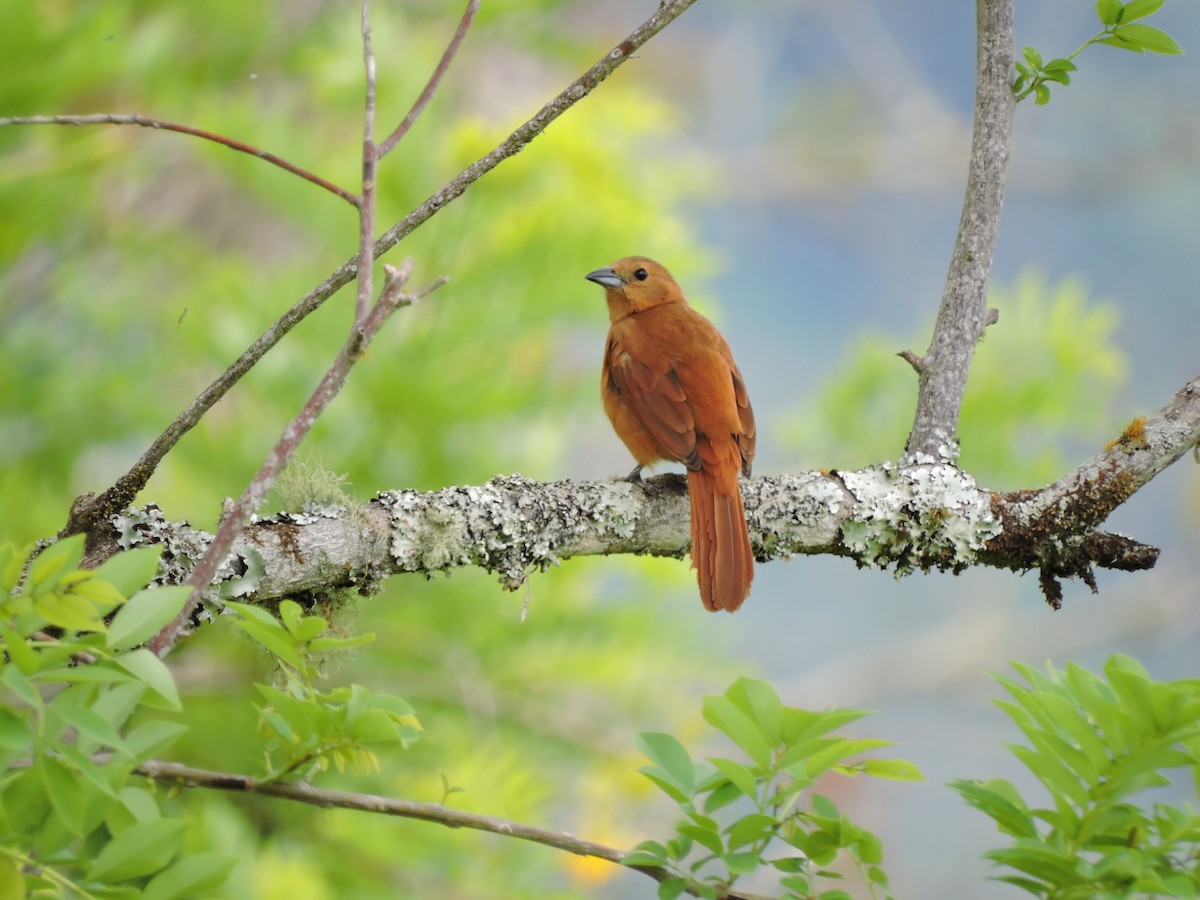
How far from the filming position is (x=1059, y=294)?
13.9ft

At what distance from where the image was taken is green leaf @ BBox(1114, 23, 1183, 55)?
5.74 feet

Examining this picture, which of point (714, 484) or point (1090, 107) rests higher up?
point (1090, 107)

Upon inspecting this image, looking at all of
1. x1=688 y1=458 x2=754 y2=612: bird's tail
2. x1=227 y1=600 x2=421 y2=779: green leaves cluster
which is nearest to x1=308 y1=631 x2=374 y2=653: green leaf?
x1=227 y1=600 x2=421 y2=779: green leaves cluster

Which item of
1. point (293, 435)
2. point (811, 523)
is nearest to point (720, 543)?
point (811, 523)

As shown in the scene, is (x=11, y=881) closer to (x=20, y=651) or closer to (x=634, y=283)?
(x=20, y=651)

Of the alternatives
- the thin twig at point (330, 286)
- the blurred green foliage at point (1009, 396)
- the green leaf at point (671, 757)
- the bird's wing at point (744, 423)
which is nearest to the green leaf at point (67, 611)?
the thin twig at point (330, 286)

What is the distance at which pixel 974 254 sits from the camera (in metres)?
2.23

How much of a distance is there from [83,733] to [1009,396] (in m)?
3.59

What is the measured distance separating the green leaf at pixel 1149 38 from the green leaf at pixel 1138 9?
0.05 ft

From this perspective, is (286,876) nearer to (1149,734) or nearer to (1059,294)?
(1149,734)

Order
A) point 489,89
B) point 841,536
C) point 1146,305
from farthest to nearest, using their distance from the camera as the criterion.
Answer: point 1146,305
point 489,89
point 841,536

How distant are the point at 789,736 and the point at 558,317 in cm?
318

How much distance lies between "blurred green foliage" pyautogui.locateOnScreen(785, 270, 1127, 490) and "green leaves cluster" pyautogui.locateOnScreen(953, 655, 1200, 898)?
272 centimetres

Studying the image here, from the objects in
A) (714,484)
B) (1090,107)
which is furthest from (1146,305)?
(714,484)
